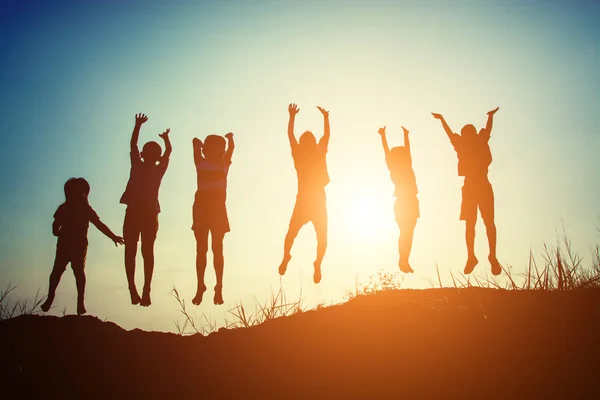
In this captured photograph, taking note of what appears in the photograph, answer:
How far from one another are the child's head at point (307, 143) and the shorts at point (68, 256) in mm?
4723

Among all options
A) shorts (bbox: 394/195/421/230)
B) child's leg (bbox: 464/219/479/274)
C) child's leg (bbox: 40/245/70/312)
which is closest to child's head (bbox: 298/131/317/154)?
shorts (bbox: 394/195/421/230)

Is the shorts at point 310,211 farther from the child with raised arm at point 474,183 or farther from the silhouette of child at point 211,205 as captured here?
the child with raised arm at point 474,183

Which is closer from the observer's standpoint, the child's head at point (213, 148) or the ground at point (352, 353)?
the ground at point (352, 353)

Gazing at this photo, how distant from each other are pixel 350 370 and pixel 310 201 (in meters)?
3.98

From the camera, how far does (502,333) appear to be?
6.36 metres

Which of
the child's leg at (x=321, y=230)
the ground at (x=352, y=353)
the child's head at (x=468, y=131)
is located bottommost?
the ground at (x=352, y=353)

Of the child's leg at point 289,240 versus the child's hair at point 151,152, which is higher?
the child's hair at point 151,152

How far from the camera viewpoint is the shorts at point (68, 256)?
31.3ft

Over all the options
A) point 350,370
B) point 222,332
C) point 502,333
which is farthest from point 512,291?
point 222,332

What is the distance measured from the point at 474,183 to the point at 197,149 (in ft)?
17.7

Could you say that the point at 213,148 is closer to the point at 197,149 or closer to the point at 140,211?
the point at 197,149

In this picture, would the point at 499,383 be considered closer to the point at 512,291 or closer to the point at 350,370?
the point at 350,370

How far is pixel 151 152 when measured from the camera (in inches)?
378

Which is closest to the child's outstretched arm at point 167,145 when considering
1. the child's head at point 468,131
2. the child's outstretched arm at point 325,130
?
the child's outstretched arm at point 325,130
